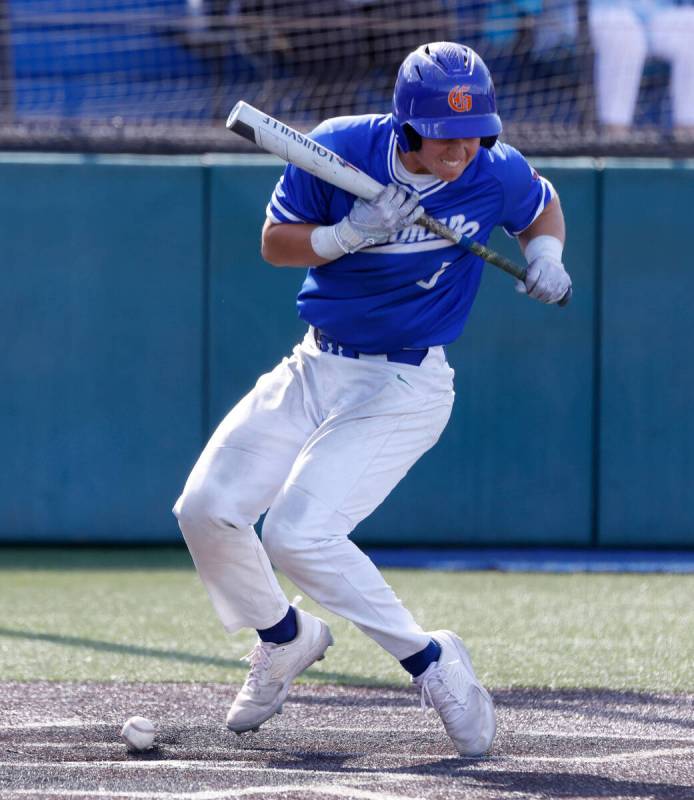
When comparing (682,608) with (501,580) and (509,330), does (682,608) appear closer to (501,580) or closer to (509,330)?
(501,580)

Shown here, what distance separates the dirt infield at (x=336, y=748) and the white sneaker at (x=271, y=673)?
6 centimetres

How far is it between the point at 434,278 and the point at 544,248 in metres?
0.36

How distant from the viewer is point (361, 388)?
3.81 meters

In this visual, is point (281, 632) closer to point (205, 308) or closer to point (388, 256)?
point (388, 256)

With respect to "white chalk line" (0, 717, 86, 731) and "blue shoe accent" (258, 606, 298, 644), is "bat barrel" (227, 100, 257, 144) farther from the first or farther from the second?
"white chalk line" (0, 717, 86, 731)

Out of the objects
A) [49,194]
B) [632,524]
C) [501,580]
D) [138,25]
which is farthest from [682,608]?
[138,25]

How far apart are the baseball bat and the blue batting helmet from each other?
6.6 inches

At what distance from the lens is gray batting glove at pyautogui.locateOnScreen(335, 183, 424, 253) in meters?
3.58

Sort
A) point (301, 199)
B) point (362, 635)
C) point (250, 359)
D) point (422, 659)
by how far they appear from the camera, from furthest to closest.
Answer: point (250, 359) < point (362, 635) < point (301, 199) < point (422, 659)

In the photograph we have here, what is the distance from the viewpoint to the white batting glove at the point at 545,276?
3.89 metres

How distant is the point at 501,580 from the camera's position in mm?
6930

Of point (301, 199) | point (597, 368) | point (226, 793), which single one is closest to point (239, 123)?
point (301, 199)

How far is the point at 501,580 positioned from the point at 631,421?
1.30 meters

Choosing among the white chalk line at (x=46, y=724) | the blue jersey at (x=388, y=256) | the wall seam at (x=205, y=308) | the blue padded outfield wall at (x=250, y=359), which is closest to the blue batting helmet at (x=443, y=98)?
the blue jersey at (x=388, y=256)
